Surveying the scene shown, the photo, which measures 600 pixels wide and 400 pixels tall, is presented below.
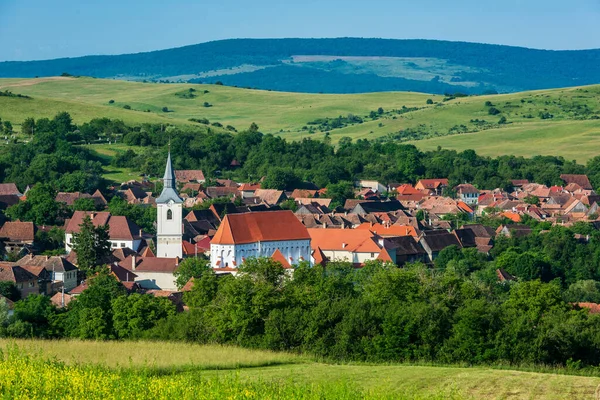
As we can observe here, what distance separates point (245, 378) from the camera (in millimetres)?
31891

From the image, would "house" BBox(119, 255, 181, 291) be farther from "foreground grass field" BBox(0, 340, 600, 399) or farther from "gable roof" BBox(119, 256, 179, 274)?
"foreground grass field" BBox(0, 340, 600, 399)

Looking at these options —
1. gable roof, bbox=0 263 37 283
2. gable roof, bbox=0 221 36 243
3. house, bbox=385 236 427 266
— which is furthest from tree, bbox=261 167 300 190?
gable roof, bbox=0 263 37 283

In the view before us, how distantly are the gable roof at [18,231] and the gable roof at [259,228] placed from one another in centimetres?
1698

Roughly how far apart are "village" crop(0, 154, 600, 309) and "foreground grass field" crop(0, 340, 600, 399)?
21.2 meters

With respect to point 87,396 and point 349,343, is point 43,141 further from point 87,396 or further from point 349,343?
point 87,396

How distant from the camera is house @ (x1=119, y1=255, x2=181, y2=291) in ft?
230

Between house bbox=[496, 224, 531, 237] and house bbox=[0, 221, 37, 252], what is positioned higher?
house bbox=[0, 221, 37, 252]

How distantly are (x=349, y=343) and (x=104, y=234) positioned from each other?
39720mm

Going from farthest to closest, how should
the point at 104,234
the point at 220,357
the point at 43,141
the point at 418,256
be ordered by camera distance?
the point at 43,141 → the point at 418,256 → the point at 104,234 → the point at 220,357

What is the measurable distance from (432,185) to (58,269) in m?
74.5

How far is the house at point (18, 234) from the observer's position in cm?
8494

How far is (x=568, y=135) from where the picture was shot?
17512 cm

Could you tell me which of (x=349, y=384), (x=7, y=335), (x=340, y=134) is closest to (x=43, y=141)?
(x=340, y=134)

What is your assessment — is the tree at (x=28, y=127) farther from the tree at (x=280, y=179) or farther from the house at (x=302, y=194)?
the house at (x=302, y=194)
